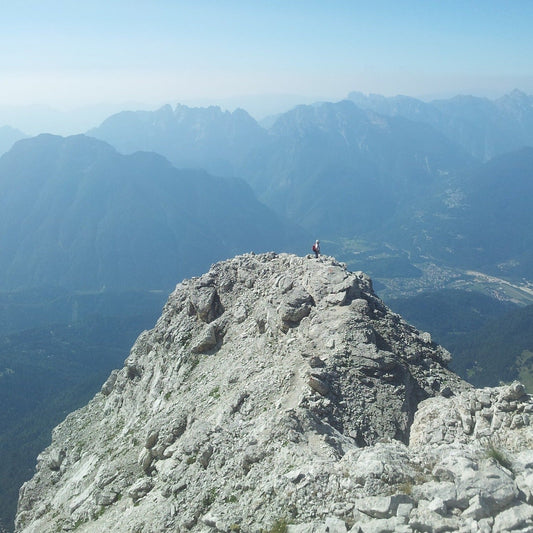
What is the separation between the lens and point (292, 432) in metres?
30.1

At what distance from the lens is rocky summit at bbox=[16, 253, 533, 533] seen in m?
22.6

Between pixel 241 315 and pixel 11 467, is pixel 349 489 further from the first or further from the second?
pixel 11 467

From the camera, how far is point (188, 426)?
4059 cm

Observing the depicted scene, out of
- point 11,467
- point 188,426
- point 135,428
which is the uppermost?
point 188,426

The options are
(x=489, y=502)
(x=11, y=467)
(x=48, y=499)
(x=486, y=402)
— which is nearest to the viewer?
(x=489, y=502)

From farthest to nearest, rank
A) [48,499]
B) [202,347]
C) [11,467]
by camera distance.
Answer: [11,467], [48,499], [202,347]

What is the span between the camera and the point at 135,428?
2039 inches

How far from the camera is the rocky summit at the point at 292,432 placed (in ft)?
74.1

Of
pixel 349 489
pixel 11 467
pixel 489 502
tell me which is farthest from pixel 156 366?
pixel 11 467

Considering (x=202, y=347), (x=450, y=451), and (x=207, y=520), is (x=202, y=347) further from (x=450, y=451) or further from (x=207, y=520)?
(x=450, y=451)

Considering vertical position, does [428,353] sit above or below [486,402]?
below

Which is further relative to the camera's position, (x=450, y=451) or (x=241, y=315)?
(x=241, y=315)

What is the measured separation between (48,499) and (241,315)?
97.5 ft

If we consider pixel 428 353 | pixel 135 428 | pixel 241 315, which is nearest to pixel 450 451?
pixel 428 353
